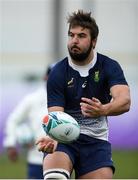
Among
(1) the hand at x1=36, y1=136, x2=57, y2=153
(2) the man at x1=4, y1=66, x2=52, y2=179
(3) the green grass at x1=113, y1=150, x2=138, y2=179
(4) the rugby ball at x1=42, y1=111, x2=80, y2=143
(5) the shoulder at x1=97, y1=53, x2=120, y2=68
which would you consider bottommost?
(3) the green grass at x1=113, y1=150, x2=138, y2=179

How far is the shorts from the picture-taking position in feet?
33.3

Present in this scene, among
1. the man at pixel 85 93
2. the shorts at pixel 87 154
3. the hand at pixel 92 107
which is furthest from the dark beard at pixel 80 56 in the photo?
the shorts at pixel 87 154

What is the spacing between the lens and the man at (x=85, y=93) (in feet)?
33.3

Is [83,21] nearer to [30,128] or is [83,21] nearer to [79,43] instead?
[79,43]

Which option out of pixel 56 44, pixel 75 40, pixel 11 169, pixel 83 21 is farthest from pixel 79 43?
pixel 56 44

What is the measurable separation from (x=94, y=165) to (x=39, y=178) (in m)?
3.25

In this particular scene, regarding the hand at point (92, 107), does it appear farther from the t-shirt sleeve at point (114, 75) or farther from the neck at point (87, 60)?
the neck at point (87, 60)

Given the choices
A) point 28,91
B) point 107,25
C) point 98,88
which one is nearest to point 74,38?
point 98,88

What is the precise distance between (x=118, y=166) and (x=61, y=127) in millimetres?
12159

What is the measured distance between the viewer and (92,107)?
969 cm

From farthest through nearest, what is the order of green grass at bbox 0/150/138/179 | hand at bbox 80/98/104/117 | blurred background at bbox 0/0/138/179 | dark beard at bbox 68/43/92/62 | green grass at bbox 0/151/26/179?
1. blurred background at bbox 0/0/138/179
2. green grass at bbox 0/150/138/179
3. green grass at bbox 0/151/26/179
4. dark beard at bbox 68/43/92/62
5. hand at bbox 80/98/104/117

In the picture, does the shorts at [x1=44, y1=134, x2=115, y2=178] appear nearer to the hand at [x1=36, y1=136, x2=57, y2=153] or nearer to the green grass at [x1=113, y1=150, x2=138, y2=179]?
the hand at [x1=36, y1=136, x2=57, y2=153]

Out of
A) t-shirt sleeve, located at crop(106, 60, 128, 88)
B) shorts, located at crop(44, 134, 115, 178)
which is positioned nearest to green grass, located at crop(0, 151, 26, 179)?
shorts, located at crop(44, 134, 115, 178)

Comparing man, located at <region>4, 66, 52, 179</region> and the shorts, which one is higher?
the shorts
